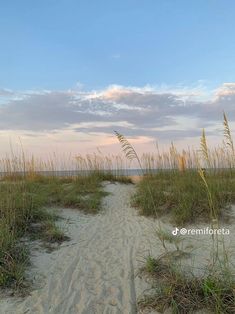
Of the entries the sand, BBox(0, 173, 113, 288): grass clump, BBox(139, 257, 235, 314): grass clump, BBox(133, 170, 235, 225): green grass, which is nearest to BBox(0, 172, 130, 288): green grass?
BBox(0, 173, 113, 288): grass clump

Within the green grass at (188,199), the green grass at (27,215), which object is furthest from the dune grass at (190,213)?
the green grass at (27,215)

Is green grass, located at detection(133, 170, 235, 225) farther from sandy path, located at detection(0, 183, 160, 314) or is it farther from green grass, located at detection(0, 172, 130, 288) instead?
green grass, located at detection(0, 172, 130, 288)

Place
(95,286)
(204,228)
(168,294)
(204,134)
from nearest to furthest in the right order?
(204,134)
(168,294)
(95,286)
(204,228)

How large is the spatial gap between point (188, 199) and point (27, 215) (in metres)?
3.16

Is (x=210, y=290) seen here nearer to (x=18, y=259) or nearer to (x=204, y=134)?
(x=204, y=134)

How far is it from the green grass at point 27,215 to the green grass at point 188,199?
1.27m

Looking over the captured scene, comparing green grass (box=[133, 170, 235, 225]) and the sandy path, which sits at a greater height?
green grass (box=[133, 170, 235, 225])

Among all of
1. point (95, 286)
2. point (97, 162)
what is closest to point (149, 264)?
point (95, 286)

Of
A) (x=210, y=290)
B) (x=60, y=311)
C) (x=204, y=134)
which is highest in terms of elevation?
(x=204, y=134)

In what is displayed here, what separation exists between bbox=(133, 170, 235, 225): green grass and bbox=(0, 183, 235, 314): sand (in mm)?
376

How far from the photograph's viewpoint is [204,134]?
3.42 m

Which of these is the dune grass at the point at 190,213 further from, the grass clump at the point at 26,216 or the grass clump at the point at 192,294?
the grass clump at the point at 26,216

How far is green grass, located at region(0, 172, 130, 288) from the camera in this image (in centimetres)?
456

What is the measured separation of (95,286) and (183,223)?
9.24 feet
